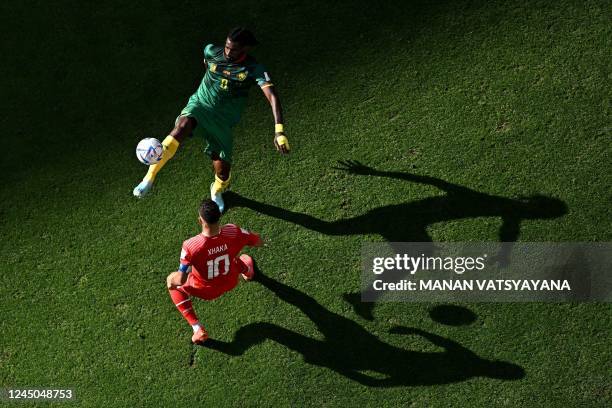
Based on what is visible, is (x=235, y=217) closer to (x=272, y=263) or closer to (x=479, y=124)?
(x=272, y=263)

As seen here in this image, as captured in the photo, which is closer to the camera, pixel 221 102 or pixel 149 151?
pixel 149 151

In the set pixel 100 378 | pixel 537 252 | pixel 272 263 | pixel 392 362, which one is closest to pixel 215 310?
pixel 272 263

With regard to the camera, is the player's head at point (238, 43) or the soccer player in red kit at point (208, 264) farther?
the player's head at point (238, 43)

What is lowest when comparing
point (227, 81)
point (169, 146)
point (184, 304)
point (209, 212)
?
point (184, 304)

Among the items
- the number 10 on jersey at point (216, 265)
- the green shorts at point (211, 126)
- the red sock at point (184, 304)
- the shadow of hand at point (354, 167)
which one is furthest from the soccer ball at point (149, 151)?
the shadow of hand at point (354, 167)

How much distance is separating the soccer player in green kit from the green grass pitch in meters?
1.05

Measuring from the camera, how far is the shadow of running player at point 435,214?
28.1 ft

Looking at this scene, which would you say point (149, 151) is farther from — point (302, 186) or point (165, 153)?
point (302, 186)

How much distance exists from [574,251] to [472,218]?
117 cm

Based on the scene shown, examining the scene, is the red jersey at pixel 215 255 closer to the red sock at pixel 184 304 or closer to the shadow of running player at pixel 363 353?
the red sock at pixel 184 304

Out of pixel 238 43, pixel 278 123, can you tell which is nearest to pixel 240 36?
pixel 238 43

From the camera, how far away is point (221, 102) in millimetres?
7930

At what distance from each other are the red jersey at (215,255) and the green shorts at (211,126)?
0.95 m

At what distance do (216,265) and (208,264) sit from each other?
0.33 ft
